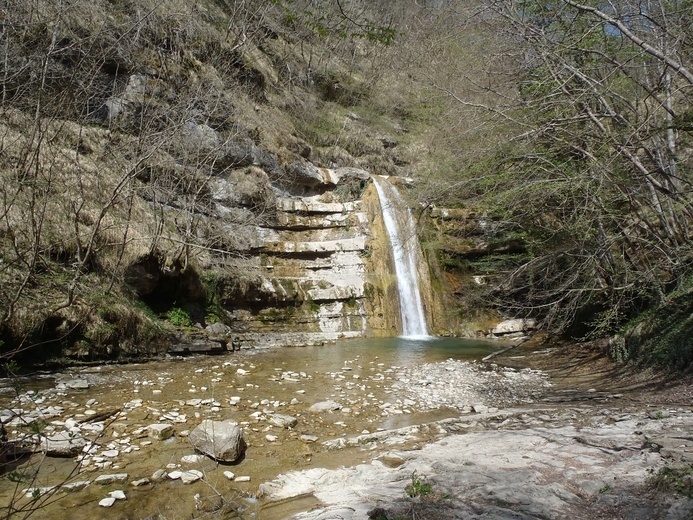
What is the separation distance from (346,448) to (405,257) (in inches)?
406

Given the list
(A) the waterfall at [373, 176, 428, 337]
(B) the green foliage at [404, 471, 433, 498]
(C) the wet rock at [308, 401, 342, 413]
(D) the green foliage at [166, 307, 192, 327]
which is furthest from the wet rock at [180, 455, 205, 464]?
(A) the waterfall at [373, 176, 428, 337]

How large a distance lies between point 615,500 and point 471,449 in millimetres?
1255

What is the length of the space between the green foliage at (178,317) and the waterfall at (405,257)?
20.3ft

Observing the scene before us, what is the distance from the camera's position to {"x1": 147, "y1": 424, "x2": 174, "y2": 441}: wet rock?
13.0 feet

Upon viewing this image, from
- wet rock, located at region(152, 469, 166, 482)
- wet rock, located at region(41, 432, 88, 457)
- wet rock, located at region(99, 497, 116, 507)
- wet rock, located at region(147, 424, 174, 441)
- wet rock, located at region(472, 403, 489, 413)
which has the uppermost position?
wet rock, located at region(41, 432, 88, 457)

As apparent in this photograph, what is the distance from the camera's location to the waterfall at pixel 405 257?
12977 mm

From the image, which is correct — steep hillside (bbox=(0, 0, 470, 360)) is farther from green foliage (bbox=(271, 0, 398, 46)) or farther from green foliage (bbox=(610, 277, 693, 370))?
green foliage (bbox=(610, 277, 693, 370))

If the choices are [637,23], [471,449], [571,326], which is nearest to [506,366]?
[571,326]

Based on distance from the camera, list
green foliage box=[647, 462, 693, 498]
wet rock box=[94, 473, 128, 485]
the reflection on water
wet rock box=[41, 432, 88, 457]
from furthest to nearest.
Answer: the reflection on water
wet rock box=[41, 432, 88, 457]
wet rock box=[94, 473, 128, 485]
green foliage box=[647, 462, 693, 498]

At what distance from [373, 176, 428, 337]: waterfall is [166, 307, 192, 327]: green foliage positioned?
20.3ft

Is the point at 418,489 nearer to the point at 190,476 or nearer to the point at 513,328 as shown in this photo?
the point at 190,476

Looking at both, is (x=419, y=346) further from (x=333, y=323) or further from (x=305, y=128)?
(x=305, y=128)

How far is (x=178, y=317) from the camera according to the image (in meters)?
8.84

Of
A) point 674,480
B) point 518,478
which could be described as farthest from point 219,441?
point 674,480
